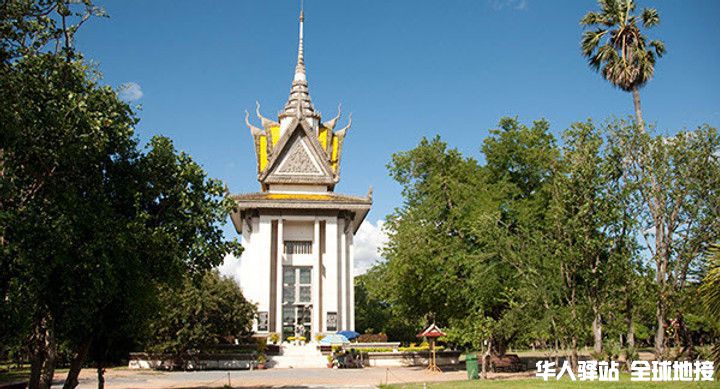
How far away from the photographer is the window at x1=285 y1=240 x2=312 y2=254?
41500 mm

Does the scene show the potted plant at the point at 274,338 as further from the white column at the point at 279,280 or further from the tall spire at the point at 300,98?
the tall spire at the point at 300,98

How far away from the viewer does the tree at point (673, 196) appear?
1998cm

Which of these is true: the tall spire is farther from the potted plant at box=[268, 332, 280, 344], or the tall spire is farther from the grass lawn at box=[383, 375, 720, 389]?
the grass lawn at box=[383, 375, 720, 389]

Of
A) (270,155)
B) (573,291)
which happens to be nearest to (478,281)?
(573,291)

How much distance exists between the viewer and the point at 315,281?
133ft

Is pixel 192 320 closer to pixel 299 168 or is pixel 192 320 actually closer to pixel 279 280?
pixel 279 280

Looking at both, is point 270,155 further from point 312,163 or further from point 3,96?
point 3,96

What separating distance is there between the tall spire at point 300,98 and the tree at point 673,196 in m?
27.3

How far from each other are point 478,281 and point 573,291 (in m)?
4.85

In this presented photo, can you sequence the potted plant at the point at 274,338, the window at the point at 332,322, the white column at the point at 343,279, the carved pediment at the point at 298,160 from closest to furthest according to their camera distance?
the potted plant at the point at 274,338, the window at the point at 332,322, the white column at the point at 343,279, the carved pediment at the point at 298,160

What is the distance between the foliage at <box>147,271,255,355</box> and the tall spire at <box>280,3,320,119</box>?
18605 millimetres

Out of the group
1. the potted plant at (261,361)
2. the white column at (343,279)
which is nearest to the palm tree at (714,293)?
the potted plant at (261,361)

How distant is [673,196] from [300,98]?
3198 cm

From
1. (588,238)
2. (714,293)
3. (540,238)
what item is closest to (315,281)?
(540,238)
